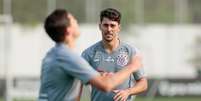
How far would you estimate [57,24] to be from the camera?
6.46 metres

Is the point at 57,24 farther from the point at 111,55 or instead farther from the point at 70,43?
the point at 111,55

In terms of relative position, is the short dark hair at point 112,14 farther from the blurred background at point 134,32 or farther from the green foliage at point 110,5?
the green foliage at point 110,5

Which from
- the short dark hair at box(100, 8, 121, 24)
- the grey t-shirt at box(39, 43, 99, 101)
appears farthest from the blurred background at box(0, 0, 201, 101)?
the grey t-shirt at box(39, 43, 99, 101)

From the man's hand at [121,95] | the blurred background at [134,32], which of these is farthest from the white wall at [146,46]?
the man's hand at [121,95]

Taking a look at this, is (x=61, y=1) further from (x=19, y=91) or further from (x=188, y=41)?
(x=19, y=91)

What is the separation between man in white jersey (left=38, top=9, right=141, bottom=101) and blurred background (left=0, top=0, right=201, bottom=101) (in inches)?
944

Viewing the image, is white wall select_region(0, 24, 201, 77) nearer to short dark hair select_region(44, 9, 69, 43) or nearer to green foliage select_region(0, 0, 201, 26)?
green foliage select_region(0, 0, 201, 26)

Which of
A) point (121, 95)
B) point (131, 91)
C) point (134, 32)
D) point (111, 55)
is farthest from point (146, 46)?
point (121, 95)

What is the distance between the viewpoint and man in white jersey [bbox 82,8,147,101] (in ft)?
29.5

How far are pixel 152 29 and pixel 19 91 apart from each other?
1389 centimetres

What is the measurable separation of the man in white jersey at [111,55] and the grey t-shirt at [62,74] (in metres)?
2.21

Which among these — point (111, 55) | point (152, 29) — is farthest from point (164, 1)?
point (111, 55)

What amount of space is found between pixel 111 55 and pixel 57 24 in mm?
2819

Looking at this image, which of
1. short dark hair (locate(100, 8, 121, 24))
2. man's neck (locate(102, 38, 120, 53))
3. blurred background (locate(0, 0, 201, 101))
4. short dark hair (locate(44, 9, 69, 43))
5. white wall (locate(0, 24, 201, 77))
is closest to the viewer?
short dark hair (locate(44, 9, 69, 43))
